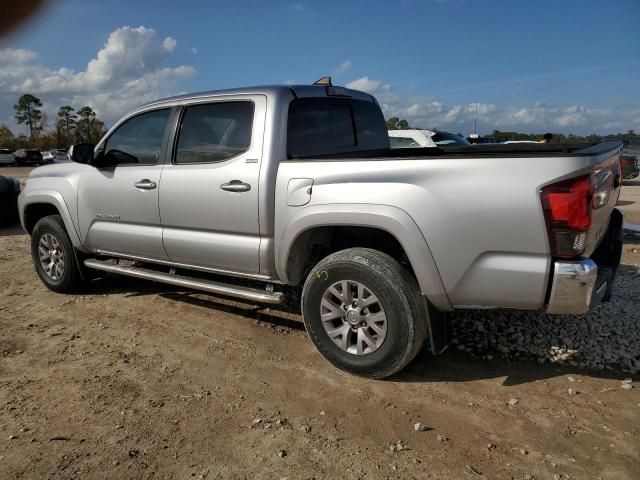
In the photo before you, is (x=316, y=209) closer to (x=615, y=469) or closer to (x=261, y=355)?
(x=261, y=355)

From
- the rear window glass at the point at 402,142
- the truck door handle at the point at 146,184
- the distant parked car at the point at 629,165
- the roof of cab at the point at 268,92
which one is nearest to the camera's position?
the roof of cab at the point at 268,92

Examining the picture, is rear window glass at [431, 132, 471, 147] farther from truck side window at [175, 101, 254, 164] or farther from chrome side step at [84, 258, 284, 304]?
chrome side step at [84, 258, 284, 304]

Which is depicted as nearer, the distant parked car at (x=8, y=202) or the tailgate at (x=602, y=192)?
the tailgate at (x=602, y=192)

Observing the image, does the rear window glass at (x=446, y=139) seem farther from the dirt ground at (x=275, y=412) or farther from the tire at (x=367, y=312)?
the tire at (x=367, y=312)

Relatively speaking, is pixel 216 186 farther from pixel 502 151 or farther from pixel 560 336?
pixel 560 336

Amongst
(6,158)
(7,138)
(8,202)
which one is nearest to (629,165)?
(8,202)

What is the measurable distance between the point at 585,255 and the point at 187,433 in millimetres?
2421

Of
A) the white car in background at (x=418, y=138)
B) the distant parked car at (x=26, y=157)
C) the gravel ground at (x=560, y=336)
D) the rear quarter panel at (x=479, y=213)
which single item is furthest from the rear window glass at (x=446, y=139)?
the distant parked car at (x=26, y=157)

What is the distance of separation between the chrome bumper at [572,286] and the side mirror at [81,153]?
13.8 feet

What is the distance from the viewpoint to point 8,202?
1054cm

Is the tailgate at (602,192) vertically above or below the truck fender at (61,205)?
above

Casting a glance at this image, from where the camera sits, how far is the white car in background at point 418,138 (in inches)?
416

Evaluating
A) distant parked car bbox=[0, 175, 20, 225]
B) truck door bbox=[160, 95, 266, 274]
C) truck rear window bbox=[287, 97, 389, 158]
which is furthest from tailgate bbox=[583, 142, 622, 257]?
distant parked car bbox=[0, 175, 20, 225]

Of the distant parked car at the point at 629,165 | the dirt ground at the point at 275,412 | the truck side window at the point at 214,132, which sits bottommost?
the dirt ground at the point at 275,412
